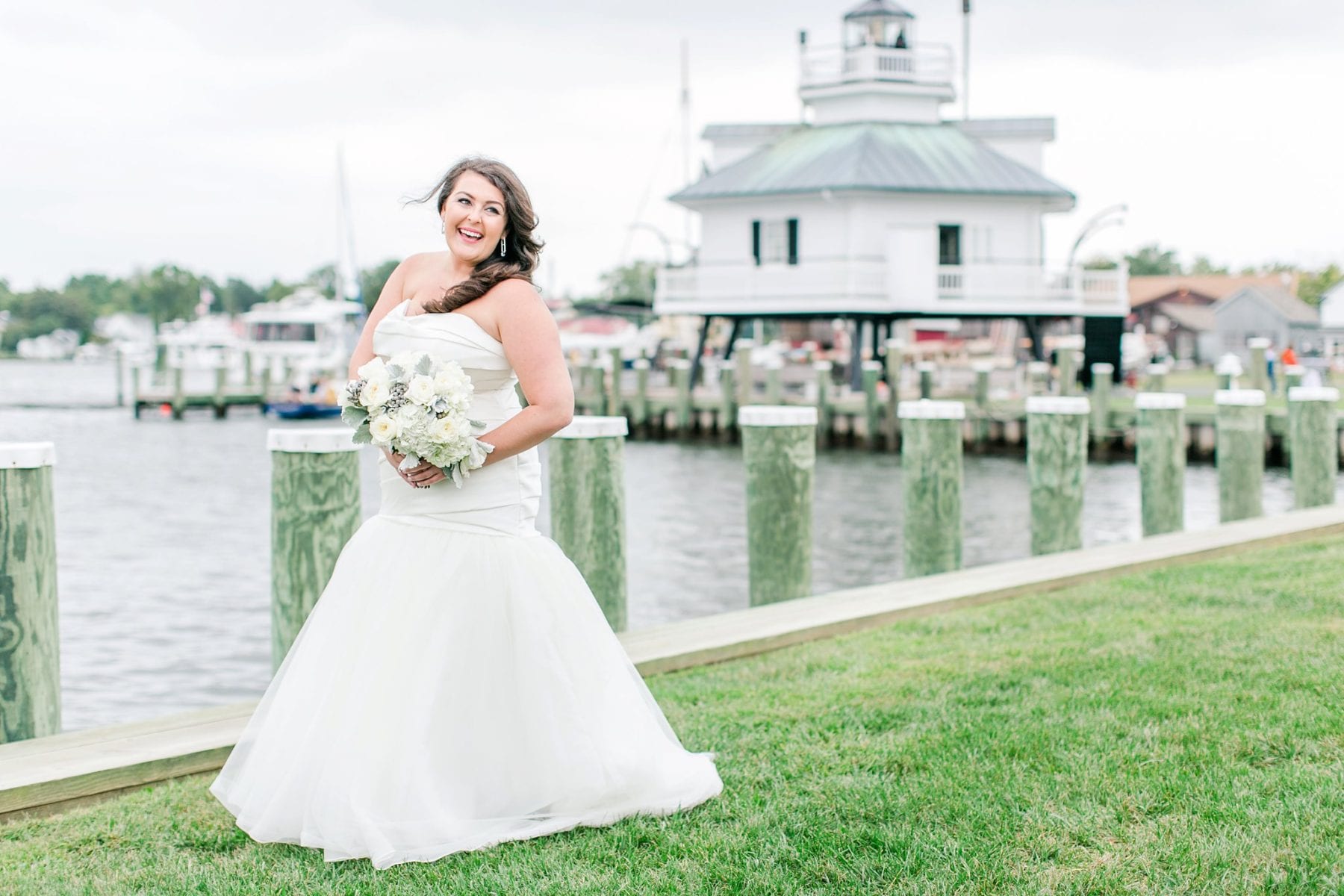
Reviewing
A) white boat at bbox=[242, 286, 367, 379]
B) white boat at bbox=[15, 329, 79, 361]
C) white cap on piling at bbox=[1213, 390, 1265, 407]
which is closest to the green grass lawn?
white cap on piling at bbox=[1213, 390, 1265, 407]

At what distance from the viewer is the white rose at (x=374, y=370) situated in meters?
4.51

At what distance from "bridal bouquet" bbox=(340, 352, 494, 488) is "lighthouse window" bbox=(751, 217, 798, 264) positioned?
36464mm

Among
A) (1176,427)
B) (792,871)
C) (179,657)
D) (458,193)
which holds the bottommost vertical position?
(179,657)

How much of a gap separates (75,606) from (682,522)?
935 cm

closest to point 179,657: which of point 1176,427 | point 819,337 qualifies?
point 1176,427

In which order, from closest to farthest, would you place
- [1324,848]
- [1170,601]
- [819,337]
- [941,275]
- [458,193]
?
[1324,848]
[458,193]
[1170,601]
[941,275]
[819,337]

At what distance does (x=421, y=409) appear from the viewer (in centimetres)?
438

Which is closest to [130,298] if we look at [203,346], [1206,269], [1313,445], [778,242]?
[203,346]

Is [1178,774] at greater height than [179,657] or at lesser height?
greater

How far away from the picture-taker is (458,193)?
15.2 feet

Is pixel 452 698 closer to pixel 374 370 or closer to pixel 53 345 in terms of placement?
pixel 374 370

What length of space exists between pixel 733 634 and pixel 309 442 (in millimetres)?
2231

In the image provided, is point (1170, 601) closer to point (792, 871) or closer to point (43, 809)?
point (792, 871)

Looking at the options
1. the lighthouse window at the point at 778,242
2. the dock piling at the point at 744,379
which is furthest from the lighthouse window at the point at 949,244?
the dock piling at the point at 744,379
